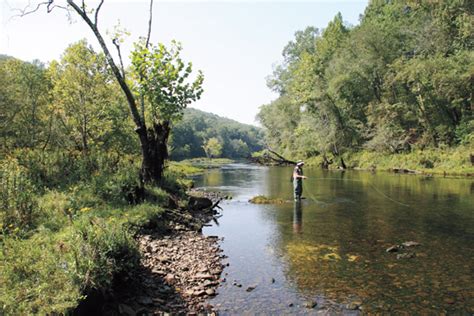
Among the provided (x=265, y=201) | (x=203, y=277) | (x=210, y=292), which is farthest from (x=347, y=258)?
(x=265, y=201)

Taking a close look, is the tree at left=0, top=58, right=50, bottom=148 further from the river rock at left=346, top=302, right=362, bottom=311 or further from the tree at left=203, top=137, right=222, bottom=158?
the tree at left=203, top=137, right=222, bottom=158

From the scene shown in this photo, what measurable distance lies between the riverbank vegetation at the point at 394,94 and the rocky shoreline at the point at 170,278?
38575 millimetres

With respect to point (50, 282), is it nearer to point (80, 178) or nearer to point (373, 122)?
point (80, 178)

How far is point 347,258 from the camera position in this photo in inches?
445

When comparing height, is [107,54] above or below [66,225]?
above

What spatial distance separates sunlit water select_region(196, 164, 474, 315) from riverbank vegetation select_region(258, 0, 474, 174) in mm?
29505

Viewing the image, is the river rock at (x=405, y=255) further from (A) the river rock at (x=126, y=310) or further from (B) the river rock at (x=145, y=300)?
(A) the river rock at (x=126, y=310)

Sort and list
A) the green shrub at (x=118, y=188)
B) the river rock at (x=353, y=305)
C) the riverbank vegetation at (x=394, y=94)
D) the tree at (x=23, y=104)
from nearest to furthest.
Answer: the river rock at (x=353, y=305) < the green shrub at (x=118, y=188) < the tree at (x=23, y=104) < the riverbank vegetation at (x=394, y=94)

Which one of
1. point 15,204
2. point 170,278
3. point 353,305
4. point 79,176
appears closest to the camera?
point 353,305

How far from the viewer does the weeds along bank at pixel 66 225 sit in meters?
6.35

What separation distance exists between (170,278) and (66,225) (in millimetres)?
4099

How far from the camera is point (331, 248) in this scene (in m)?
12.4

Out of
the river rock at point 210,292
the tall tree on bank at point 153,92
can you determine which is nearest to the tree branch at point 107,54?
the tall tree on bank at point 153,92

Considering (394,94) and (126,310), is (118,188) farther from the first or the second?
(394,94)
